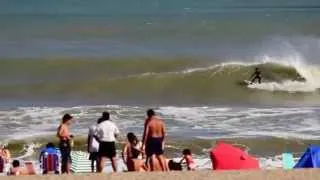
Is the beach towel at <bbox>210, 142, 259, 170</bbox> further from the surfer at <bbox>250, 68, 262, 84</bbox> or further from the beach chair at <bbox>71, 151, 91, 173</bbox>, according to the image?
the surfer at <bbox>250, 68, 262, 84</bbox>

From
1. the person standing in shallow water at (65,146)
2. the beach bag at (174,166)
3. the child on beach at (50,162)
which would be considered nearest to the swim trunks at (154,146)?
the beach bag at (174,166)

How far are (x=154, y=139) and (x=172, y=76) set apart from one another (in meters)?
15.8

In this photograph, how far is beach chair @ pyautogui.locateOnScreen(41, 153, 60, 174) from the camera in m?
13.9

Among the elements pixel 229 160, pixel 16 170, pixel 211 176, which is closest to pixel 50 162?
pixel 16 170

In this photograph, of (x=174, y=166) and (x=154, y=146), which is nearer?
(x=154, y=146)

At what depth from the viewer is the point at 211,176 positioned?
1135cm

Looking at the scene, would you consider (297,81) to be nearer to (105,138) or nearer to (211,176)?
(105,138)

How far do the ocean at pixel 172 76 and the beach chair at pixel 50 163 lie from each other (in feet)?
11.7

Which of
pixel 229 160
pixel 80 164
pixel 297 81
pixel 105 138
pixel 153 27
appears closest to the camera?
pixel 229 160

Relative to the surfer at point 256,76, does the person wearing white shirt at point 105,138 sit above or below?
below

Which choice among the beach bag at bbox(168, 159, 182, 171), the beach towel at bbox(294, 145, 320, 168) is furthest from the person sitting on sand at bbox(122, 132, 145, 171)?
the beach towel at bbox(294, 145, 320, 168)

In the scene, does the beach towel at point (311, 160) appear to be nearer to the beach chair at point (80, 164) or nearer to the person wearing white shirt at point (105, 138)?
the person wearing white shirt at point (105, 138)

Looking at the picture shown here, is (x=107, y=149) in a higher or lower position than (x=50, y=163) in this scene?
higher

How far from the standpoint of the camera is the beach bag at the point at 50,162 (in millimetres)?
13906
